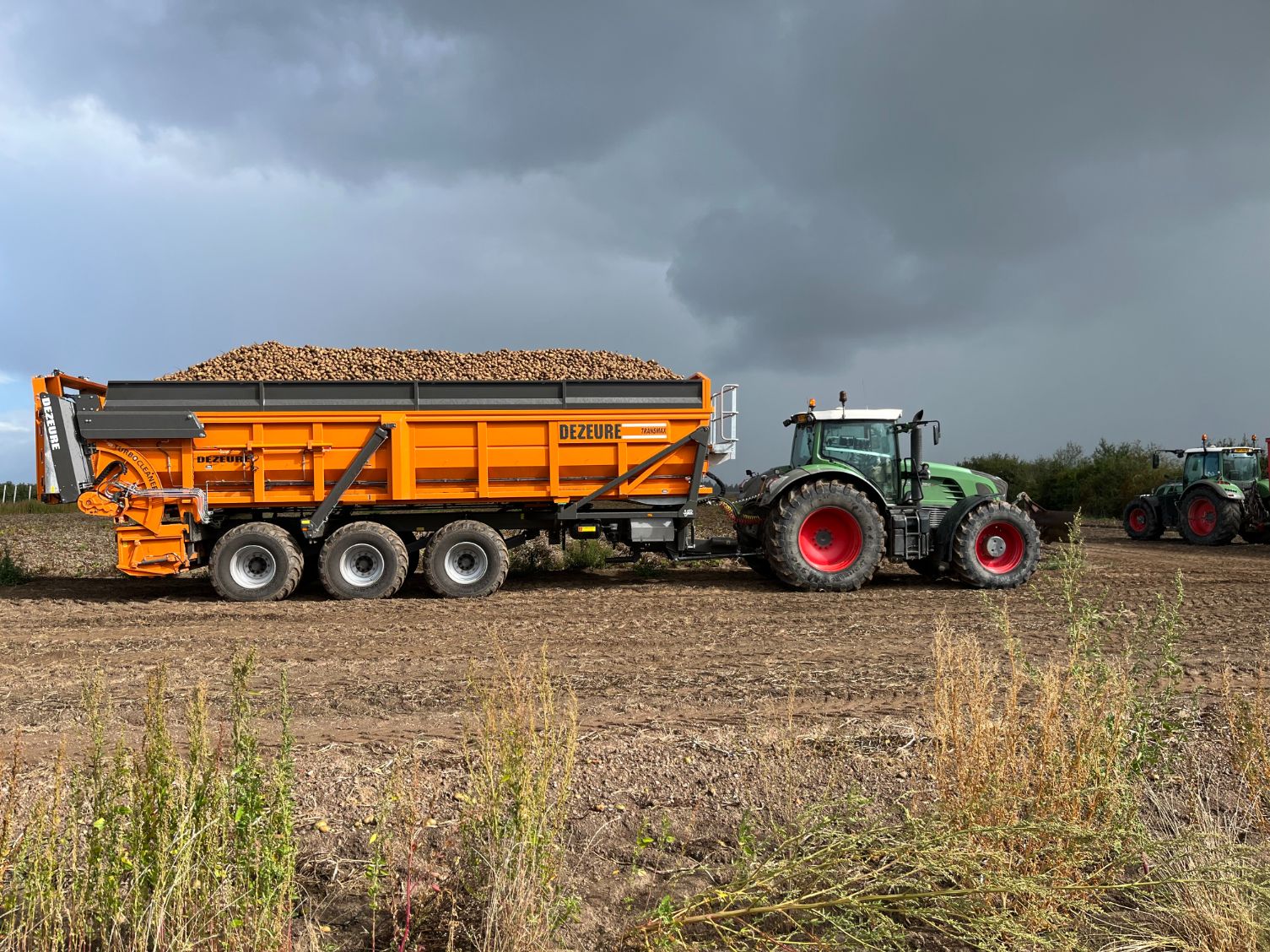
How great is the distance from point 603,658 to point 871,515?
460 cm

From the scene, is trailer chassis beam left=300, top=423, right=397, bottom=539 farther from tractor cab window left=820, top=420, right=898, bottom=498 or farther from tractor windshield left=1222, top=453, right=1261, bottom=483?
tractor windshield left=1222, top=453, right=1261, bottom=483

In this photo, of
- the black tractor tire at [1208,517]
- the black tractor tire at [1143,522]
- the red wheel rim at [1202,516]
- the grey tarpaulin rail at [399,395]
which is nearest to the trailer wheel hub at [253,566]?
the grey tarpaulin rail at [399,395]

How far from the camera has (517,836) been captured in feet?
8.45

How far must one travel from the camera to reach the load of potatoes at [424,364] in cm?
1423

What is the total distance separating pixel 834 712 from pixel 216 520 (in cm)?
784

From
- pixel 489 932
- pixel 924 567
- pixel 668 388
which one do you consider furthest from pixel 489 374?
pixel 489 932

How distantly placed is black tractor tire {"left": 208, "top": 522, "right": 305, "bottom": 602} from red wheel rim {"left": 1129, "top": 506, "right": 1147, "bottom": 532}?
60.1 ft

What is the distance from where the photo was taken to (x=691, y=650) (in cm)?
698

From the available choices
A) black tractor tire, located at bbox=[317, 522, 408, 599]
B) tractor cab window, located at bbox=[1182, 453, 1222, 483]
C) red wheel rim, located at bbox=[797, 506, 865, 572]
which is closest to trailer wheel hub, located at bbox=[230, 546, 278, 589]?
black tractor tire, located at bbox=[317, 522, 408, 599]

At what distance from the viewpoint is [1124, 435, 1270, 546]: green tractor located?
17344 millimetres

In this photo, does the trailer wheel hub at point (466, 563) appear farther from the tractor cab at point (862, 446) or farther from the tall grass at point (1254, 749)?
the tall grass at point (1254, 749)

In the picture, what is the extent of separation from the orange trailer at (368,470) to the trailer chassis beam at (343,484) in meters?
0.02

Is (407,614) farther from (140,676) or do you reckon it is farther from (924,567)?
(924,567)

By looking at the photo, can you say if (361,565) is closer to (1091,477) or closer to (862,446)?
(862,446)
